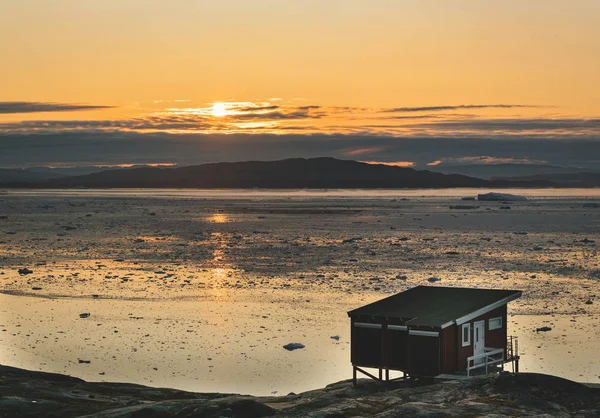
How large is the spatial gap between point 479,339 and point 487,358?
76 centimetres

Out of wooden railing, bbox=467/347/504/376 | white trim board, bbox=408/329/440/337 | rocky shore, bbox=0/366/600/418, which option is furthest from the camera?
wooden railing, bbox=467/347/504/376

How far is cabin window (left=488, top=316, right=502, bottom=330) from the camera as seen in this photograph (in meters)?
29.8

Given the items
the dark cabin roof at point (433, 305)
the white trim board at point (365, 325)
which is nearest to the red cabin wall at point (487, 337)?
the dark cabin roof at point (433, 305)

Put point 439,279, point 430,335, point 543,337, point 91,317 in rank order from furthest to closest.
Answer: point 439,279
point 91,317
point 543,337
point 430,335

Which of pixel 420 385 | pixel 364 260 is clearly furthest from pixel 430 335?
pixel 364 260

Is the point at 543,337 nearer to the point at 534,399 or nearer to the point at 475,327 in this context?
the point at 475,327

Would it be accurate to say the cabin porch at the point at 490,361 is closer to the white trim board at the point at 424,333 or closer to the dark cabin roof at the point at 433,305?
the white trim board at the point at 424,333

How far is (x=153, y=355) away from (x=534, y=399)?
13799mm

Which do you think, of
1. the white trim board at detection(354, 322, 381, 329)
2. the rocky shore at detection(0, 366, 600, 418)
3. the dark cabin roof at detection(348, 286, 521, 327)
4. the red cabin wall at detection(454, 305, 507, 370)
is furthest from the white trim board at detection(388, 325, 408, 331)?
the rocky shore at detection(0, 366, 600, 418)

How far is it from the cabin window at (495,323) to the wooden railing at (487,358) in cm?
78

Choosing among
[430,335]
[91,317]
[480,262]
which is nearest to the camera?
[430,335]

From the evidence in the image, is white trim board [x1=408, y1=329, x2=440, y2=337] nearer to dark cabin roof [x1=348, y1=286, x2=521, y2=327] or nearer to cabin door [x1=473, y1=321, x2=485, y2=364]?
dark cabin roof [x1=348, y1=286, x2=521, y2=327]

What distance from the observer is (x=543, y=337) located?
32844 millimetres

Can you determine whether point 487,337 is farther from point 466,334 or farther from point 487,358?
point 466,334
